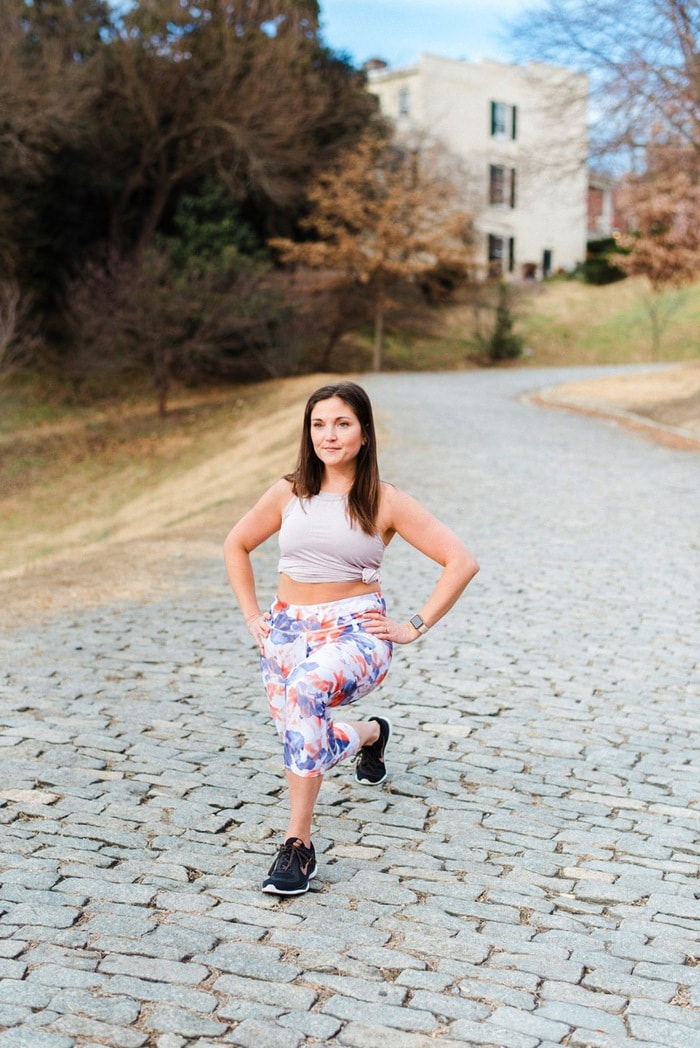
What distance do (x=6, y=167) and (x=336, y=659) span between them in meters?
27.6

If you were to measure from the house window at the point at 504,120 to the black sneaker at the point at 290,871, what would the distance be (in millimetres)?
49894

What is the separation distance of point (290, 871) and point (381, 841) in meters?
0.64

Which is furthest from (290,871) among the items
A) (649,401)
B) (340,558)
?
(649,401)

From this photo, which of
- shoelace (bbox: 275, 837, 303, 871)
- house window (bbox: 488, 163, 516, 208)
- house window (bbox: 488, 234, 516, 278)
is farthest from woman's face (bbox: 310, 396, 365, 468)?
house window (bbox: 488, 234, 516, 278)

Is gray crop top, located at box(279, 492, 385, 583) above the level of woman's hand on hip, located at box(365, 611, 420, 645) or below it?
above

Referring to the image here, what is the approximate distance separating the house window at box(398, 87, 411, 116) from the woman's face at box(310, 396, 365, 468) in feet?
150

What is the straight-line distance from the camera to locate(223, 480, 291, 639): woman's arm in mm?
4414

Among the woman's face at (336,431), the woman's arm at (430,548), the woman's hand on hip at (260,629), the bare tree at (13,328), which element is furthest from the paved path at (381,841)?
the bare tree at (13,328)

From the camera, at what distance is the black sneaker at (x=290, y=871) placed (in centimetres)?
396

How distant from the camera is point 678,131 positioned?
67.3 feet

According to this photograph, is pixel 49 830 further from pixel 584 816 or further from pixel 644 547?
pixel 644 547

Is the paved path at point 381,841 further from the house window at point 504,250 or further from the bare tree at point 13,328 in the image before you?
the house window at point 504,250

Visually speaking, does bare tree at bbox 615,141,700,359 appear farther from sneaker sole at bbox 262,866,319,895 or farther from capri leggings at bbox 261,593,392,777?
sneaker sole at bbox 262,866,319,895

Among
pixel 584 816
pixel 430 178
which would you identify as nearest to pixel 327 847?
pixel 584 816
